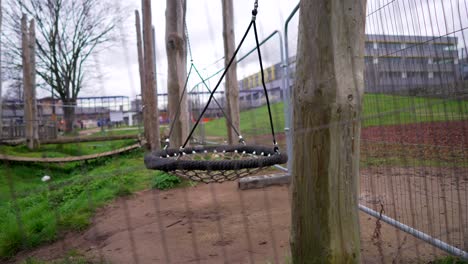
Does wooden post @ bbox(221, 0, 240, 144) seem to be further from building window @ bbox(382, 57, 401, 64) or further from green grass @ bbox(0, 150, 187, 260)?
building window @ bbox(382, 57, 401, 64)

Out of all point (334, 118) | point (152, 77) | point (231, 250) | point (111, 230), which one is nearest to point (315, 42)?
point (334, 118)

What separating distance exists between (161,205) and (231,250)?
5.96 ft

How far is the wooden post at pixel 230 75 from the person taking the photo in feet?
20.6

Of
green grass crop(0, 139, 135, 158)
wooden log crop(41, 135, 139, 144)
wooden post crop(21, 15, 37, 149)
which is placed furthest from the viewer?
wooden log crop(41, 135, 139, 144)

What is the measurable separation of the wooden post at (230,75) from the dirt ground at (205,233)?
145 centimetres

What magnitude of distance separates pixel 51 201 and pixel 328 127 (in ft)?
17.0

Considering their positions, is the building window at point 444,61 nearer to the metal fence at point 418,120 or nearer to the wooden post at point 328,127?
the metal fence at point 418,120

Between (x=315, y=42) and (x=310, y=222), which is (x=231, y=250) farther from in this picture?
(x=315, y=42)

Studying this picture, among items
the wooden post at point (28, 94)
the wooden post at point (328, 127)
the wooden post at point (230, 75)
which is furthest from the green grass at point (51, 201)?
the wooden post at point (28, 94)

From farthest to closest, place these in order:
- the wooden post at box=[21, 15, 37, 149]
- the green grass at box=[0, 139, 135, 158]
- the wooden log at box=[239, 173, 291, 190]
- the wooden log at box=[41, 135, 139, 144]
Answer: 1. the wooden log at box=[41, 135, 139, 144]
2. the wooden post at box=[21, 15, 37, 149]
3. the green grass at box=[0, 139, 135, 158]
4. the wooden log at box=[239, 173, 291, 190]

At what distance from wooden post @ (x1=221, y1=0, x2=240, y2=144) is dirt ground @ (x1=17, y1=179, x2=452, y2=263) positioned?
1.45 m

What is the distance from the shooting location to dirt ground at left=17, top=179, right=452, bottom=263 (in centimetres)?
280

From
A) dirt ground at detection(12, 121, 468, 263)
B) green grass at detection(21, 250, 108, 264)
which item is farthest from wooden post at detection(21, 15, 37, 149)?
green grass at detection(21, 250, 108, 264)

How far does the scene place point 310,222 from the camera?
1676 millimetres
